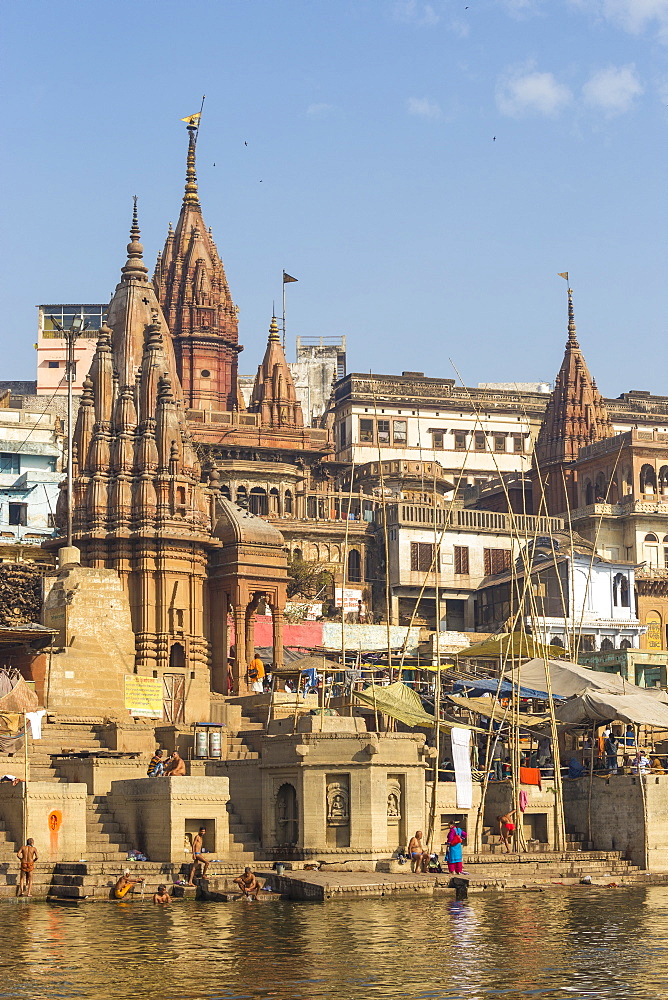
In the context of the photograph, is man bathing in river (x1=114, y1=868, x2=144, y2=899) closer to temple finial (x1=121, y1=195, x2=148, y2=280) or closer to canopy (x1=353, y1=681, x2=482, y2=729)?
canopy (x1=353, y1=681, x2=482, y2=729)

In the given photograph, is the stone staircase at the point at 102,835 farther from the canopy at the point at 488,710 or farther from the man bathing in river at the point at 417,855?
the canopy at the point at 488,710

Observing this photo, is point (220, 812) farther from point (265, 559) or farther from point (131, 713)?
point (265, 559)

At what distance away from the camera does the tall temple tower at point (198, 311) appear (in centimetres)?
6862

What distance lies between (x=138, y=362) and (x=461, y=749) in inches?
704

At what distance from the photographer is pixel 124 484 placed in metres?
42.0

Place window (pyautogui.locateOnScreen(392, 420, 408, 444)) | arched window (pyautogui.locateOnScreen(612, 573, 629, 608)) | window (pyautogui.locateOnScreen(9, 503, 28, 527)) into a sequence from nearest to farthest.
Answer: window (pyautogui.locateOnScreen(9, 503, 28, 527)) → arched window (pyautogui.locateOnScreen(612, 573, 629, 608)) → window (pyautogui.locateOnScreen(392, 420, 408, 444))

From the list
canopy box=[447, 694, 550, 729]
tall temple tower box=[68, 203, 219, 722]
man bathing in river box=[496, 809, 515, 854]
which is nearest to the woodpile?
tall temple tower box=[68, 203, 219, 722]

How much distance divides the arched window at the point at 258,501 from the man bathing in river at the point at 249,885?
1452 inches

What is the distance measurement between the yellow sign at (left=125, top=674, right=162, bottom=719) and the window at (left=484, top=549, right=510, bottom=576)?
94.3 feet

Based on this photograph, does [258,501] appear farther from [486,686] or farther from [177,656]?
[486,686]

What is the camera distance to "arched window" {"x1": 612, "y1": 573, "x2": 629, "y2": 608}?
60.2 m

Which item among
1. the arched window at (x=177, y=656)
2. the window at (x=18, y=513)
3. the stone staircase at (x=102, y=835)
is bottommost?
the stone staircase at (x=102, y=835)

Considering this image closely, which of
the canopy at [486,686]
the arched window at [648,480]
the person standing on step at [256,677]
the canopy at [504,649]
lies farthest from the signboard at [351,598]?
the canopy at [486,686]

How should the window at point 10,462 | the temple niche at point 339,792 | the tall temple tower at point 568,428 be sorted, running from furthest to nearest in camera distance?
the tall temple tower at point 568,428
the window at point 10,462
the temple niche at point 339,792
